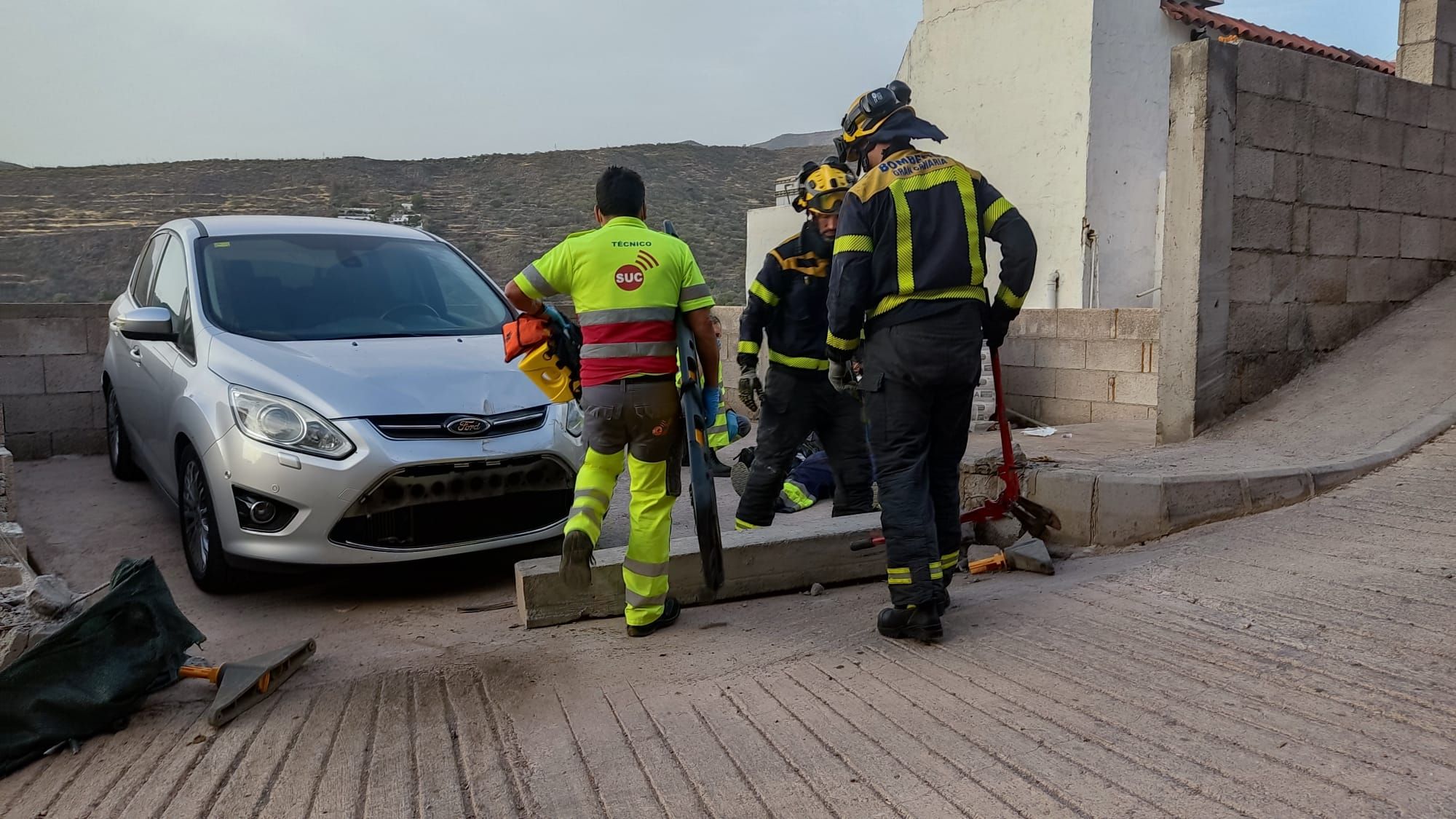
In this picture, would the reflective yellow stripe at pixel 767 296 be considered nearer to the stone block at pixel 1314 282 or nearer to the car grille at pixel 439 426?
the car grille at pixel 439 426

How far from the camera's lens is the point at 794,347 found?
5238 mm

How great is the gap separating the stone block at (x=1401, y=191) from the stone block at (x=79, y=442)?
32.3 feet

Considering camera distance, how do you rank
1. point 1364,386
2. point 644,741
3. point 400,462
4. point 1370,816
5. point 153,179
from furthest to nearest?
point 153,179 → point 1364,386 → point 400,462 → point 644,741 → point 1370,816

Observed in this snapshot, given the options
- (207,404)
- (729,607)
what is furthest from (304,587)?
(729,607)

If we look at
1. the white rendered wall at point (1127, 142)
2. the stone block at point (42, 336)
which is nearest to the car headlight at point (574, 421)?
the stone block at point (42, 336)

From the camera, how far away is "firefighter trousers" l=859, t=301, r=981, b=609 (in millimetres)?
3621

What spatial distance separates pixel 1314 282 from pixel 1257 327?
683 mm

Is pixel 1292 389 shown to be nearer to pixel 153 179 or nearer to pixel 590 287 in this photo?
pixel 590 287

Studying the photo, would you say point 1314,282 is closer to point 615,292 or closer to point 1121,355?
point 1121,355

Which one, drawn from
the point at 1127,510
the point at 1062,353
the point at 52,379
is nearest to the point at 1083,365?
the point at 1062,353

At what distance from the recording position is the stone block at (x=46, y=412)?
7.72 m

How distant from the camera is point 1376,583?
3.57 m

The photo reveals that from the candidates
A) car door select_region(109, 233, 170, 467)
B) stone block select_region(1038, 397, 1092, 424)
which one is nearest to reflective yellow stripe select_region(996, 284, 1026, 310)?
car door select_region(109, 233, 170, 467)

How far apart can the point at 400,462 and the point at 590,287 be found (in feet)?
4.01
